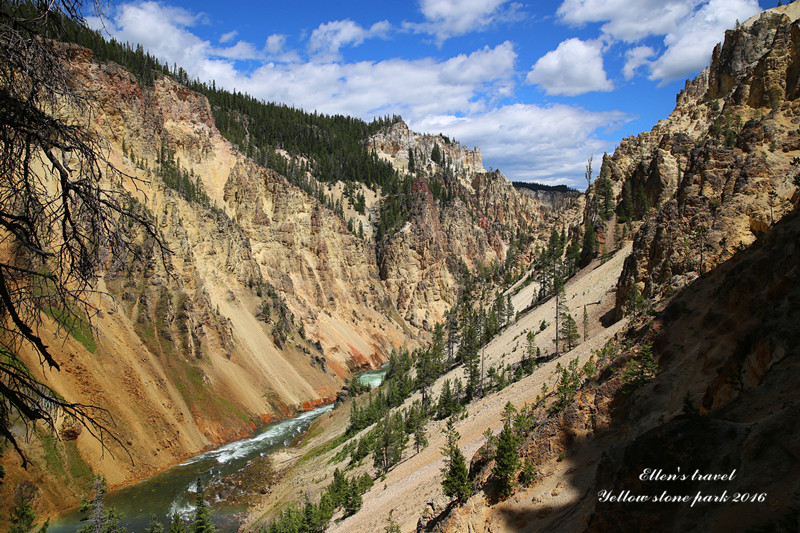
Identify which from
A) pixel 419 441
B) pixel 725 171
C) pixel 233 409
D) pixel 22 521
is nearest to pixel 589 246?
pixel 725 171

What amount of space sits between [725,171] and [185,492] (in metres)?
43.3

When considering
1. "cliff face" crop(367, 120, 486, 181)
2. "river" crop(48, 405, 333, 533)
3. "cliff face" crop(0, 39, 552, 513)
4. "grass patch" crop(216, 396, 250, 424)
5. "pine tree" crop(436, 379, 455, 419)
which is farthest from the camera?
"cliff face" crop(367, 120, 486, 181)

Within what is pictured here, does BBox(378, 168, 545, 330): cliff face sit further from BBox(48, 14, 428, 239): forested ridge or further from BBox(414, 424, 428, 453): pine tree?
BBox(414, 424, 428, 453): pine tree

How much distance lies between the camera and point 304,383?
209 ft

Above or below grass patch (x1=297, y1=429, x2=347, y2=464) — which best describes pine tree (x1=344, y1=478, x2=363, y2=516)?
above

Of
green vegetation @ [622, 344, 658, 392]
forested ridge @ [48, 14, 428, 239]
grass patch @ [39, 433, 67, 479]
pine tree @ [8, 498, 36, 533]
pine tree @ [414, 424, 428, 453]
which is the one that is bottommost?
pine tree @ [414, 424, 428, 453]

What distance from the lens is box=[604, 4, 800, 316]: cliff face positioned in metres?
23.0

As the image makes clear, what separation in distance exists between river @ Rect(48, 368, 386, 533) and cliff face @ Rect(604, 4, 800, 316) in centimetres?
3257

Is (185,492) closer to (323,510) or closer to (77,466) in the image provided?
(77,466)

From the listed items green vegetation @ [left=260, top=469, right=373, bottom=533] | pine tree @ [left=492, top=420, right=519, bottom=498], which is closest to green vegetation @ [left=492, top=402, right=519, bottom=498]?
pine tree @ [left=492, top=420, right=519, bottom=498]

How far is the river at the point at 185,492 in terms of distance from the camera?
2943 centimetres

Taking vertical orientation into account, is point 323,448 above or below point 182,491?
below

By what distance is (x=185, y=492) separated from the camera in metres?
33.9

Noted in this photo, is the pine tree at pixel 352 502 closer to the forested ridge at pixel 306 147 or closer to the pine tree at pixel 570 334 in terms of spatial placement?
the pine tree at pixel 570 334
